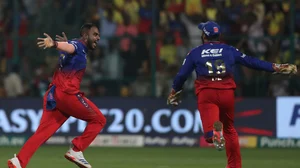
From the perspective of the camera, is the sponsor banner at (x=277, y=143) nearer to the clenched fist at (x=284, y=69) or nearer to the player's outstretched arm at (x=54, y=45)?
the clenched fist at (x=284, y=69)

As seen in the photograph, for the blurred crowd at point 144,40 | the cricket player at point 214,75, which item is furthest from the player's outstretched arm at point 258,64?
the blurred crowd at point 144,40

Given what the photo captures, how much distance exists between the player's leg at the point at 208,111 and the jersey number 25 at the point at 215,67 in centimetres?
26

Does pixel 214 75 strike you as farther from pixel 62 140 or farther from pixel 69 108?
pixel 62 140

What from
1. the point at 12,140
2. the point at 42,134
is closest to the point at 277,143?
the point at 12,140

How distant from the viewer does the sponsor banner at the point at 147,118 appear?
2009 cm

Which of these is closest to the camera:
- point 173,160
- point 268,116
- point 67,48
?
point 67,48

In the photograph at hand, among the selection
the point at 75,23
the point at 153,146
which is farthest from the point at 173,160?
the point at 75,23

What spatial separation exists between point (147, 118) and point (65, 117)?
834 cm

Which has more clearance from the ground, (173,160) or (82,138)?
(82,138)

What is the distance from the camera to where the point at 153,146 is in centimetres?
2023

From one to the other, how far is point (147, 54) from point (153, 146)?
2.67 meters

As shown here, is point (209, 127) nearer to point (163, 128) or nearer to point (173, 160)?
point (173, 160)

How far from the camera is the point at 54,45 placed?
35.9 feet

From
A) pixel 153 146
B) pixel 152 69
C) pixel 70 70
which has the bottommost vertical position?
pixel 153 146
